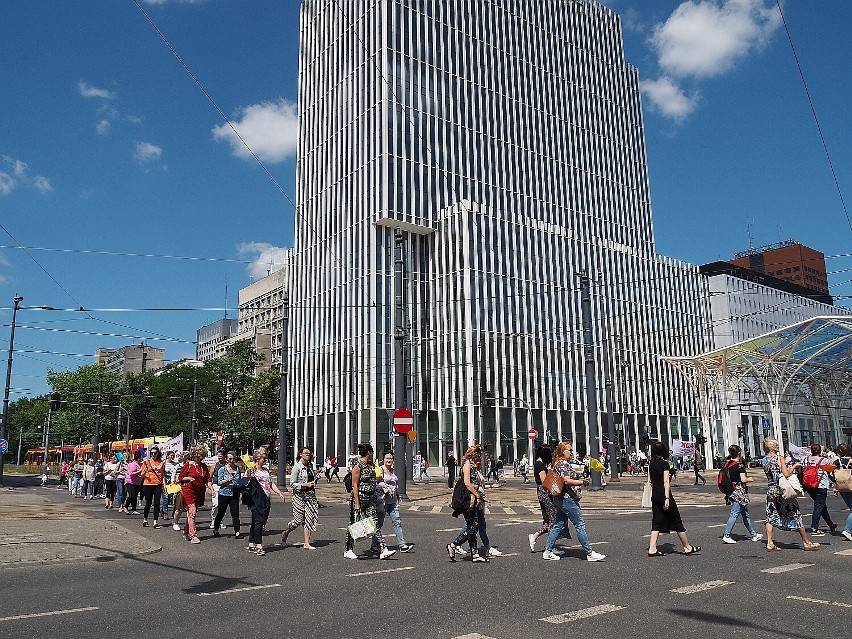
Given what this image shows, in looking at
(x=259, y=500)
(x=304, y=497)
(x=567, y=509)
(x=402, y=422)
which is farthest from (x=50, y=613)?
(x=402, y=422)

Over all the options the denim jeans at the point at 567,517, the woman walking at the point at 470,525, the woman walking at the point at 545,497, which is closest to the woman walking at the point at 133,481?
the woman walking at the point at 470,525

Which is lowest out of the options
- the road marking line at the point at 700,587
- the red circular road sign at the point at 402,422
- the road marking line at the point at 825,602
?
the road marking line at the point at 825,602

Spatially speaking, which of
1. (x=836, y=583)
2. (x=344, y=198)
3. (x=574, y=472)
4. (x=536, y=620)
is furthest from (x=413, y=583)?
(x=344, y=198)

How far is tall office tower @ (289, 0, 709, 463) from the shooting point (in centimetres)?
6844

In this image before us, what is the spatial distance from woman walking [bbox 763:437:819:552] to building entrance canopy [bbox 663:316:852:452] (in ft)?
124

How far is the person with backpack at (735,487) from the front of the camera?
1222cm

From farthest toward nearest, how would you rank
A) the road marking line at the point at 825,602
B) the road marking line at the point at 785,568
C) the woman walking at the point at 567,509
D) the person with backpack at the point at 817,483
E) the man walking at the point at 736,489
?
the person with backpack at the point at 817,483 < the man walking at the point at 736,489 < the woman walking at the point at 567,509 < the road marking line at the point at 785,568 < the road marking line at the point at 825,602

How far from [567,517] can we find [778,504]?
146 inches

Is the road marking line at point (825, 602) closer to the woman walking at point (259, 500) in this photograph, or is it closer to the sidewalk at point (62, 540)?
the woman walking at point (259, 500)

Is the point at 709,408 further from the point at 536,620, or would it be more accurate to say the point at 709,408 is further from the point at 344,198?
the point at 536,620

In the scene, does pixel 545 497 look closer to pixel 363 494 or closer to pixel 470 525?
pixel 470 525

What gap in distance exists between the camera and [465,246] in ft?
224

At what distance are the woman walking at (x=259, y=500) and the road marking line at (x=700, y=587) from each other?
6.46 metres

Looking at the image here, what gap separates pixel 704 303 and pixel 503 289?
34.2m
